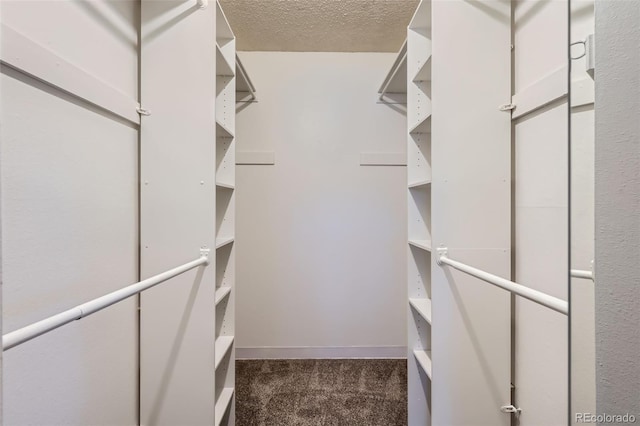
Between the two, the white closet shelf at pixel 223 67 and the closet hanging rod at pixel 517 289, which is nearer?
the closet hanging rod at pixel 517 289

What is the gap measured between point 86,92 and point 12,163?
1.13ft

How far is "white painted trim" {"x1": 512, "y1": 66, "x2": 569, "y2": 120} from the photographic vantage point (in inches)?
38.0

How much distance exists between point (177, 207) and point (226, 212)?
1.20 feet

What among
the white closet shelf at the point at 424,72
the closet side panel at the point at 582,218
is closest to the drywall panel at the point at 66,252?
the closet side panel at the point at 582,218

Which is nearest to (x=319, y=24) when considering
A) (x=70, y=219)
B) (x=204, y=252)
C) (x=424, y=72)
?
(x=424, y=72)

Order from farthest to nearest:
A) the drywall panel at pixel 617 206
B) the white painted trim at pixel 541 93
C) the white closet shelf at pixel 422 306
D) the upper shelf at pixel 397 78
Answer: the upper shelf at pixel 397 78, the white closet shelf at pixel 422 306, the white painted trim at pixel 541 93, the drywall panel at pixel 617 206

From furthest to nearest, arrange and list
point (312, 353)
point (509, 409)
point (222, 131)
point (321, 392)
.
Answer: point (312, 353) → point (321, 392) → point (222, 131) → point (509, 409)

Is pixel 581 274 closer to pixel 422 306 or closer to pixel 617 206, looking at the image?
pixel 617 206

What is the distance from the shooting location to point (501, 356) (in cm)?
120

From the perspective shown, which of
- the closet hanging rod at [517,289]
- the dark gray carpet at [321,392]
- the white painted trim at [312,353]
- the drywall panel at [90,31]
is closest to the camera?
the closet hanging rod at [517,289]

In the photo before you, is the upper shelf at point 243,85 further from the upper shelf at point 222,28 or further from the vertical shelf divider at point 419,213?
the vertical shelf divider at point 419,213

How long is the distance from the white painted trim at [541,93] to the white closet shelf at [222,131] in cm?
134

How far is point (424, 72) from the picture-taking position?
142 cm

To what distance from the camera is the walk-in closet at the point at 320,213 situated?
54cm
